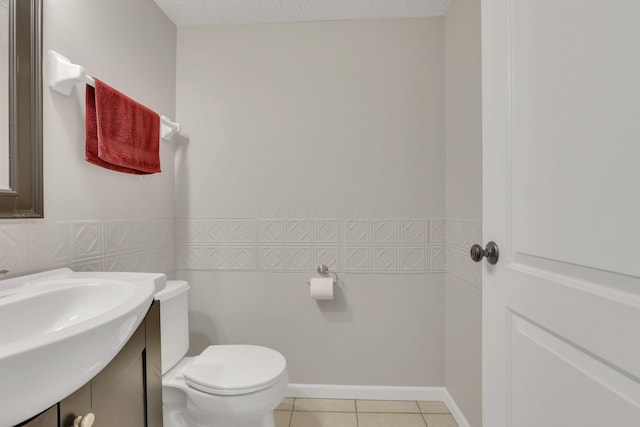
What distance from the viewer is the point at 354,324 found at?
71.7 inches

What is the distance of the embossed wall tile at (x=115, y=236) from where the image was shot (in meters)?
1.31

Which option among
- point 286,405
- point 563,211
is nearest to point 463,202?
point 563,211

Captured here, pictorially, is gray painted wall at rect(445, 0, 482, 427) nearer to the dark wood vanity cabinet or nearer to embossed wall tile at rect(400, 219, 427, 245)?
embossed wall tile at rect(400, 219, 427, 245)

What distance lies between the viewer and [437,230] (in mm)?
1798

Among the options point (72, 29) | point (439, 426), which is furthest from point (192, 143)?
point (439, 426)

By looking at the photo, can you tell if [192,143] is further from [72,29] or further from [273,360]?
[273,360]

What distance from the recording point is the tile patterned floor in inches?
63.2

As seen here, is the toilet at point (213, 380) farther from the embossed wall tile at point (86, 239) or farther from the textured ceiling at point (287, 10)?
the textured ceiling at point (287, 10)

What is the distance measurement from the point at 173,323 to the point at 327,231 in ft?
3.01

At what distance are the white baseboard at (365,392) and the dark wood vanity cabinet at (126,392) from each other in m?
1.03

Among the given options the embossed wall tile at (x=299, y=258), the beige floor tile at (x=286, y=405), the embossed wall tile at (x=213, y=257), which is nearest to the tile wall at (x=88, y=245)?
the embossed wall tile at (x=213, y=257)

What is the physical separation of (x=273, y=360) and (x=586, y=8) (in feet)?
4.74

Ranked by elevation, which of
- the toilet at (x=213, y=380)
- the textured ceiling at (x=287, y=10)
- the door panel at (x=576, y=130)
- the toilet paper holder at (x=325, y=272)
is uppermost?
the textured ceiling at (x=287, y=10)

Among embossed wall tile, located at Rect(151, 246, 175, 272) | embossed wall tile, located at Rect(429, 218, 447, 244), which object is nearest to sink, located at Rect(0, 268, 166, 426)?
embossed wall tile, located at Rect(151, 246, 175, 272)
